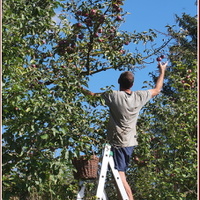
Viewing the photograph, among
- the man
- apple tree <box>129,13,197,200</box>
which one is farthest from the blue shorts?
apple tree <box>129,13,197,200</box>

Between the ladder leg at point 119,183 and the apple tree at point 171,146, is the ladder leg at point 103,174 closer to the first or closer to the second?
the ladder leg at point 119,183

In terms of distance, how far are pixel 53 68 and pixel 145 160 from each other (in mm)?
1523

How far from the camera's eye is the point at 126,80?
4.81 metres

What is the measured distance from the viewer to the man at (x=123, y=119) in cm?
468

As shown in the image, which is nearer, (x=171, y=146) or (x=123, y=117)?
(x=123, y=117)

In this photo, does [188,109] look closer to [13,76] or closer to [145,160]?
[145,160]

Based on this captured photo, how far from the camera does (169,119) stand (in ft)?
19.8

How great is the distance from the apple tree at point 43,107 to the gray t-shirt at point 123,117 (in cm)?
32

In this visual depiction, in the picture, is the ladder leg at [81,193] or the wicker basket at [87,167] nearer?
the ladder leg at [81,193]

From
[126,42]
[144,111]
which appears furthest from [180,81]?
[126,42]

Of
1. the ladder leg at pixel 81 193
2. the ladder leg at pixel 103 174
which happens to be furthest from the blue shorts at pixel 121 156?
the ladder leg at pixel 81 193

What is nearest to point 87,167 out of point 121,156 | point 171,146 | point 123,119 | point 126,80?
point 121,156

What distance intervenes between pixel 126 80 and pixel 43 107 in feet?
2.52

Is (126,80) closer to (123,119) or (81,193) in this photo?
(123,119)
